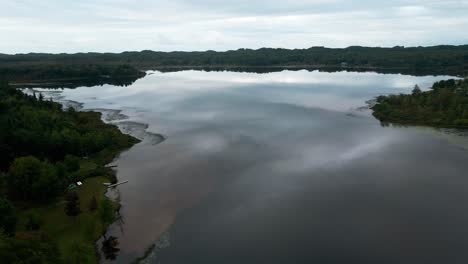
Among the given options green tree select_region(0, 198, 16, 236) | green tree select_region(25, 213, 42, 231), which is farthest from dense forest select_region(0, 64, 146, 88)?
green tree select_region(0, 198, 16, 236)

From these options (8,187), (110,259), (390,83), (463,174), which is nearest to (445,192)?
(463,174)

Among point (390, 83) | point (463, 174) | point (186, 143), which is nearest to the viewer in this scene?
point (463, 174)

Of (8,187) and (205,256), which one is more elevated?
(8,187)

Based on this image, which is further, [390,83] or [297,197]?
[390,83]

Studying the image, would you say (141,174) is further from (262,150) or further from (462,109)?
(462,109)

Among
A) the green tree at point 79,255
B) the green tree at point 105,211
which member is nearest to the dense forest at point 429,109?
the green tree at point 105,211

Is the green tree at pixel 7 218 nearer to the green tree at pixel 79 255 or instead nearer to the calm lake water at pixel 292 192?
the green tree at pixel 79 255
